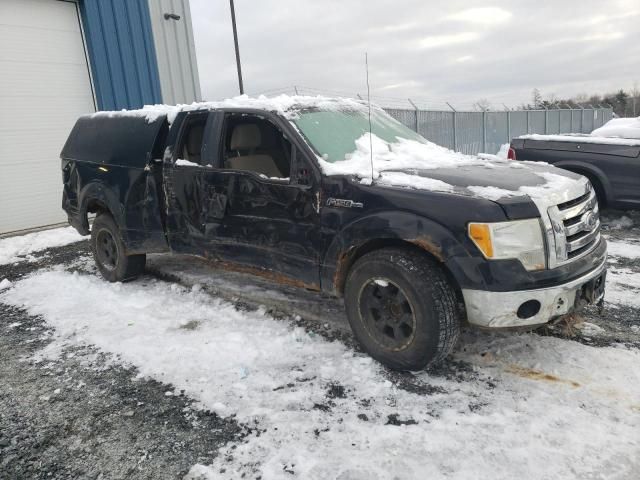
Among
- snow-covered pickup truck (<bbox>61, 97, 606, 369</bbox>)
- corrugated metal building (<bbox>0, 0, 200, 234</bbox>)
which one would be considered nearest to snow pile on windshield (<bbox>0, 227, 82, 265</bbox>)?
corrugated metal building (<bbox>0, 0, 200, 234</bbox>)

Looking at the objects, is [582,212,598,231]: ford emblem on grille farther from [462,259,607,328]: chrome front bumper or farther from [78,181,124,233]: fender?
[78,181,124,233]: fender

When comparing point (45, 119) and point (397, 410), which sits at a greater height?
point (45, 119)

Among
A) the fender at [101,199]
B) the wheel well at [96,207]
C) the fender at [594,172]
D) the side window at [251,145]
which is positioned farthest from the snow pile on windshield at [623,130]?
the wheel well at [96,207]

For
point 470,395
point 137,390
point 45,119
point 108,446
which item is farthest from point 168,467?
point 45,119

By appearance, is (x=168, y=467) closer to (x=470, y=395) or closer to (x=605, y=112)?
(x=470, y=395)

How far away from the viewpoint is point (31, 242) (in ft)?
27.1

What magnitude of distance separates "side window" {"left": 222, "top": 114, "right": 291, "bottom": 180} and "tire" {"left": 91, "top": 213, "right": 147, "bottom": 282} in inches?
75.9

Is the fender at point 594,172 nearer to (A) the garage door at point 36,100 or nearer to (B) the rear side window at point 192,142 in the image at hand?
(B) the rear side window at point 192,142

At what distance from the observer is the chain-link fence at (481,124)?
1529cm

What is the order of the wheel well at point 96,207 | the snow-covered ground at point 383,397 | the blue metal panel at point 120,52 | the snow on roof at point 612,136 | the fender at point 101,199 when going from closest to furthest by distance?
the snow-covered ground at point 383,397 < the fender at point 101,199 < the wheel well at point 96,207 < the snow on roof at point 612,136 < the blue metal panel at point 120,52

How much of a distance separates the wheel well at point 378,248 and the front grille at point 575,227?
64 cm

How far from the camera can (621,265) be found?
17.5 ft

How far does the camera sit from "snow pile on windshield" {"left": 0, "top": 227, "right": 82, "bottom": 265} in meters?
7.47

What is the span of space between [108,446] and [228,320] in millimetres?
1721
